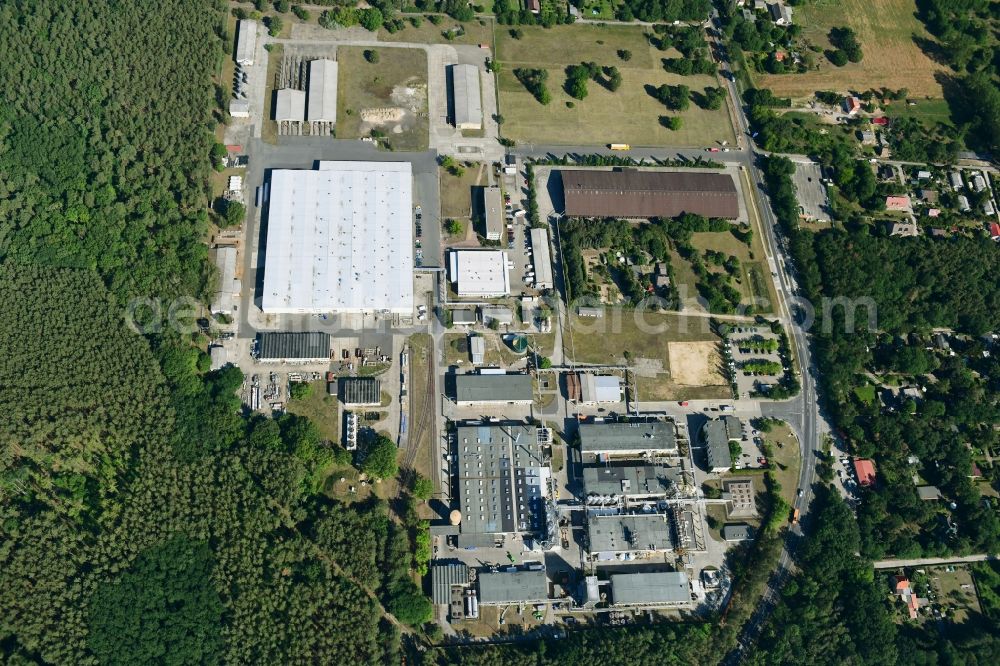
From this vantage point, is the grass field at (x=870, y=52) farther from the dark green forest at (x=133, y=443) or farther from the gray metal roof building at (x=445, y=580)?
the dark green forest at (x=133, y=443)

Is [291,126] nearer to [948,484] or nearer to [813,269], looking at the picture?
[813,269]

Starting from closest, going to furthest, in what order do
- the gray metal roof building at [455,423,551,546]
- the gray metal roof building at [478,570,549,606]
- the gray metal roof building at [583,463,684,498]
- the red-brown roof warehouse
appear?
1. the gray metal roof building at [478,570,549,606]
2. the gray metal roof building at [455,423,551,546]
3. the gray metal roof building at [583,463,684,498]
4. the red-brown roof warehouse

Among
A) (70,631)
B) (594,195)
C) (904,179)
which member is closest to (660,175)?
(594,195)

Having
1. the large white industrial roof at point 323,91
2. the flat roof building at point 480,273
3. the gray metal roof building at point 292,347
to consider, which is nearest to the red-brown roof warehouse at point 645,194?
the flat roof building at point 480,273

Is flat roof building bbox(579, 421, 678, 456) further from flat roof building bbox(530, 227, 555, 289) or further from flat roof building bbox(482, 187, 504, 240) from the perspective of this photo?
flat roof building bbox(482, 187, 504, 240)

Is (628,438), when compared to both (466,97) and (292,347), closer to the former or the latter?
(292,347)

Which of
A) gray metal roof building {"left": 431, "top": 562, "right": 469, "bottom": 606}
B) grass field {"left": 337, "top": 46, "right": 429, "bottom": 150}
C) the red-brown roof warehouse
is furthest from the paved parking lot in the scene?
gray metal roof building {"left": 431, "top": 562, "right": 469, "bottom": 606}
